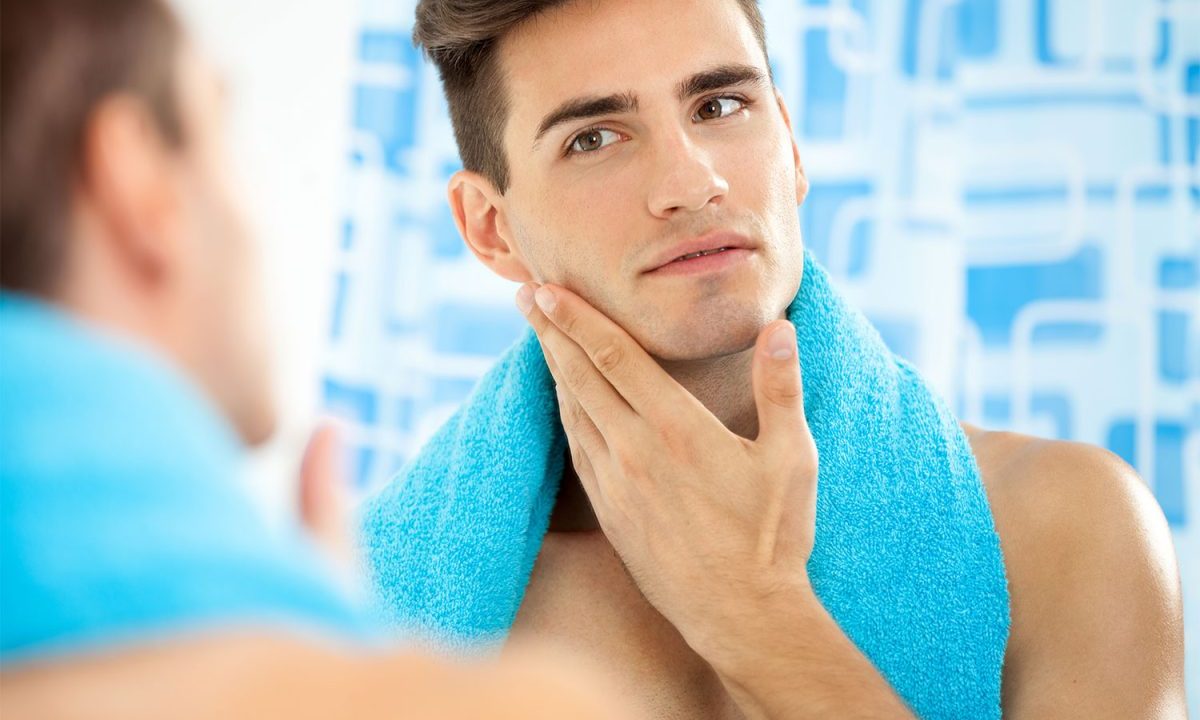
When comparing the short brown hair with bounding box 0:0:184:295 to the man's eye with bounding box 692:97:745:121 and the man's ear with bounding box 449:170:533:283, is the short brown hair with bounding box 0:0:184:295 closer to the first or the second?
the man's eye with bounding box 692:97:745:121

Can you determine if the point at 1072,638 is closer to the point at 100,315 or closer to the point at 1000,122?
the point at 100,315

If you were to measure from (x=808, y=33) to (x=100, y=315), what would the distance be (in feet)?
6.03

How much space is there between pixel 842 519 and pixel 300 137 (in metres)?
1.38

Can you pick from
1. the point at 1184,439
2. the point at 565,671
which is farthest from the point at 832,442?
the point at 1184,439

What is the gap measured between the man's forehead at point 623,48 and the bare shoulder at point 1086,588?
20.7 inches

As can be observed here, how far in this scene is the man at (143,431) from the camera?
1.12ft

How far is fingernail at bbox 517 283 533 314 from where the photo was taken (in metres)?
1.25

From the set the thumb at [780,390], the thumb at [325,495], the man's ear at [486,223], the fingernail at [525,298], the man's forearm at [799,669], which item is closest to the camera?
the thumb at [325,495]

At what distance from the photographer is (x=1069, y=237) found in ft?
6.59

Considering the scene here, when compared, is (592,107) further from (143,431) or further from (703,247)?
(143,431)

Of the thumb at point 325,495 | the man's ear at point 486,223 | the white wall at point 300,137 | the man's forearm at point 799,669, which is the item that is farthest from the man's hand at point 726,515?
the white wall at point 300,137

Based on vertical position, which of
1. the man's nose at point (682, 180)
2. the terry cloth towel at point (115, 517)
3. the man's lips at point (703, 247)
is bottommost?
the man's lips at point (703, 247)

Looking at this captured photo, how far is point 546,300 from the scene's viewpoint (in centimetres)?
123

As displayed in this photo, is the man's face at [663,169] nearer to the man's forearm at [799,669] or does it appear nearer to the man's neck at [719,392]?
the man's neck at [719,392]
